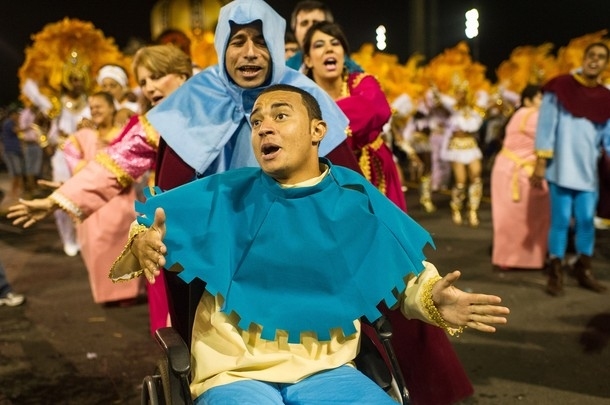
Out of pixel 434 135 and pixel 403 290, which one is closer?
pixel 403 290

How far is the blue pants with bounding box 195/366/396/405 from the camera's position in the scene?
2.16 meters

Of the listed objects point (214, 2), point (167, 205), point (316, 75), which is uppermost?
point (214, 2)

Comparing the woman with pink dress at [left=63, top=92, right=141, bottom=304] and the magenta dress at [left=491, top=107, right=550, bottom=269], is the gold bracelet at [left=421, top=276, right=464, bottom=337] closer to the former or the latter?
the woman with pink dress at [left=63, top=92, right=141, bottom=304]

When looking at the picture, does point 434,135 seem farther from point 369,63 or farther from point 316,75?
point 316,75

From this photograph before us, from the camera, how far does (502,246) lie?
Answer: 708 cm

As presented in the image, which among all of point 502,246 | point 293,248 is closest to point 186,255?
point 293,248

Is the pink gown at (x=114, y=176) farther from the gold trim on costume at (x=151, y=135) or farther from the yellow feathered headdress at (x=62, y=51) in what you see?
the yellow feathered headdress at (x=62, y=51)

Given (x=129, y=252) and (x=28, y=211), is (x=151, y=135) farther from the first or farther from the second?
(x=129, y=252)

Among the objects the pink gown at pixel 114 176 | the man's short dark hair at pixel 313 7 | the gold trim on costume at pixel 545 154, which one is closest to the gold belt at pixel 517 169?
the gold trim on costume at pixel 545 154

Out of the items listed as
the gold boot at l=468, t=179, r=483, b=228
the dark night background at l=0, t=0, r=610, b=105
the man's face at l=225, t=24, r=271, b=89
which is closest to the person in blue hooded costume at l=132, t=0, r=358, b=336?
the man's face at l=225, t=24, r=271, b=89

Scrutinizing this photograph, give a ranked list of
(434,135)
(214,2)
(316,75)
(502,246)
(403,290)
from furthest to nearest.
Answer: (214,2) → (434,135) → (502,246) → (316,75) → (403,290)

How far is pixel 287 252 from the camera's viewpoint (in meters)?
2.32

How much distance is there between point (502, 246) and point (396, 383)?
4918 mm

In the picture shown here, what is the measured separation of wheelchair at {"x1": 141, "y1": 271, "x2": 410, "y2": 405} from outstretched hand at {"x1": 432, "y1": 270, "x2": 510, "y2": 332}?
0.76ft
